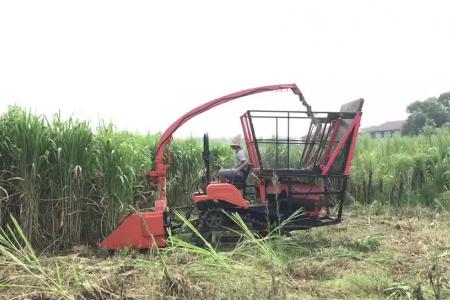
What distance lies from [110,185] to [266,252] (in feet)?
13.8

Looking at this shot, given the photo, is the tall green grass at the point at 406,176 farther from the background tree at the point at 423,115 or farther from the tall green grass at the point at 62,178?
the background tree at the point at 423,115

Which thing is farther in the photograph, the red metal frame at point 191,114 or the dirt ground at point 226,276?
the red metal frame at point 191,114

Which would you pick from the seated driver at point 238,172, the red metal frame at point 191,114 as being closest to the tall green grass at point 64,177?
the red metal frame at point 191,114

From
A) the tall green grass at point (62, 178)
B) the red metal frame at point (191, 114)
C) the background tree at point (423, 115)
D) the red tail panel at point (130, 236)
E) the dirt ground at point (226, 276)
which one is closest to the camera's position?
the dirt ground at point (226, 276)

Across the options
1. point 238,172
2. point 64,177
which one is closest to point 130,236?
point 64,177

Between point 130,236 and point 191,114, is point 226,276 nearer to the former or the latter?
point 130,236

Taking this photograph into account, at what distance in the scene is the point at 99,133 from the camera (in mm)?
7773

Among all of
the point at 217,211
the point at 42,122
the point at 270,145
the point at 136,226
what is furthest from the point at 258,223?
the point at 42,122

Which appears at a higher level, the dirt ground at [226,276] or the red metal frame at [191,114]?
the red metal frame at [191,114]

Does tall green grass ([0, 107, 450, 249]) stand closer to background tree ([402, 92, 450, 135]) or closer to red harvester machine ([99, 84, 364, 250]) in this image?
red harvester machine ([99, 84, 364, 250])

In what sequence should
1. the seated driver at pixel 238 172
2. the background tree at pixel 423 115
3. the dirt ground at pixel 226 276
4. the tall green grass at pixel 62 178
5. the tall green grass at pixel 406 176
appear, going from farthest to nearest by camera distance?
the background tree at pixel 423 115 → the tall green grass at pixel 406 176 → the seated driver at pixel 238 172 → the tall green grass at pixel 62 178 → the dirt ground at pixel 226 276

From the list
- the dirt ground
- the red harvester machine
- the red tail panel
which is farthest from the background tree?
the dirt ground

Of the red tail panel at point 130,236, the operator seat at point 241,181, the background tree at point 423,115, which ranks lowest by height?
the red tail panel at point 130,236

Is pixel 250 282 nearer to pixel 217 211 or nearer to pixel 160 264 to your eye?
pixel 160 264
